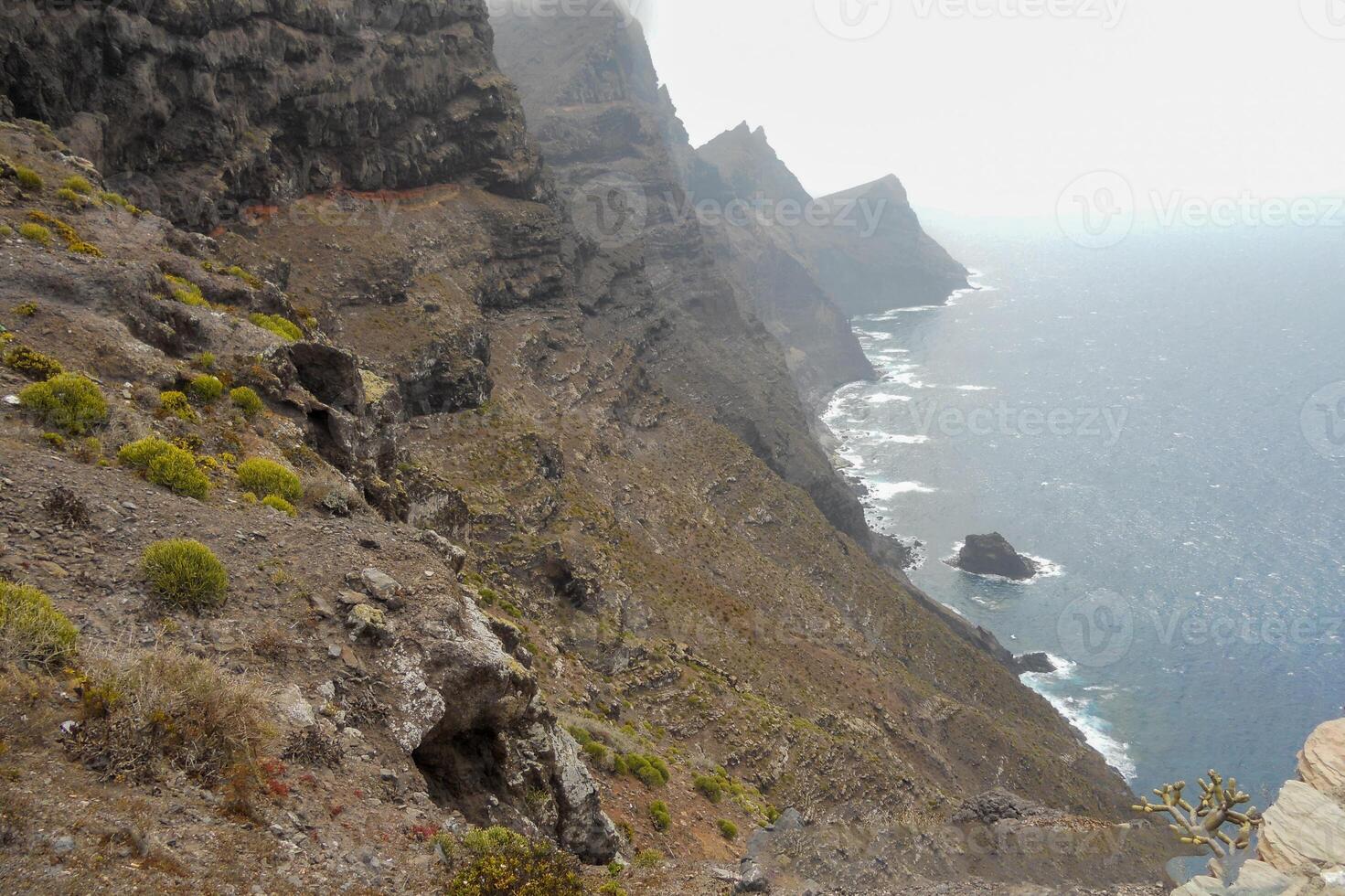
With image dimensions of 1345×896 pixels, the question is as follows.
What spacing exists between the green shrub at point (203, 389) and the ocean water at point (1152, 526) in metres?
77.0

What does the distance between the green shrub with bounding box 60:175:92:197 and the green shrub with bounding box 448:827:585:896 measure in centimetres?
2821

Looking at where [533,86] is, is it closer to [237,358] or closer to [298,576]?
[237,358]

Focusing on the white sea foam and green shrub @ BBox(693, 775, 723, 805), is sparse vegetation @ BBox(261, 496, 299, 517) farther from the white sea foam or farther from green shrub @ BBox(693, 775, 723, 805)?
the white sea foam

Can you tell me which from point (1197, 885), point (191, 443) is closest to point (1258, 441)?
point (1197, 885)

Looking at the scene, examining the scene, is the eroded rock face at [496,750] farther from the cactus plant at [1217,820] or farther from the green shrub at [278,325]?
the green shrub at [278,325]

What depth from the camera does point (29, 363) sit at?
18.7 meters

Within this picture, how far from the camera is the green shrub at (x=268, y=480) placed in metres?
19.7

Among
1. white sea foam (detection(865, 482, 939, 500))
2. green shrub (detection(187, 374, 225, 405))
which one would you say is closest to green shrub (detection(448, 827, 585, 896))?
green shrub (detection(187, 374, 225, 405))

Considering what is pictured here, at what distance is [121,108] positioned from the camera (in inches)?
1672

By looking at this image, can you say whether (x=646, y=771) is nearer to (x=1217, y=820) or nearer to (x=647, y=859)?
(x=647, y=859)

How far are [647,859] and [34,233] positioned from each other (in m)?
24.9

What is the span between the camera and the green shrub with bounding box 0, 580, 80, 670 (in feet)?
35.9

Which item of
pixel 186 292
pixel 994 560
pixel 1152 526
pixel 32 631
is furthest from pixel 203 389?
pixel 1152 526

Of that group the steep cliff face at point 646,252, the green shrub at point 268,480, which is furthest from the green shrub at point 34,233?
the steep cliff face at point 646,252
